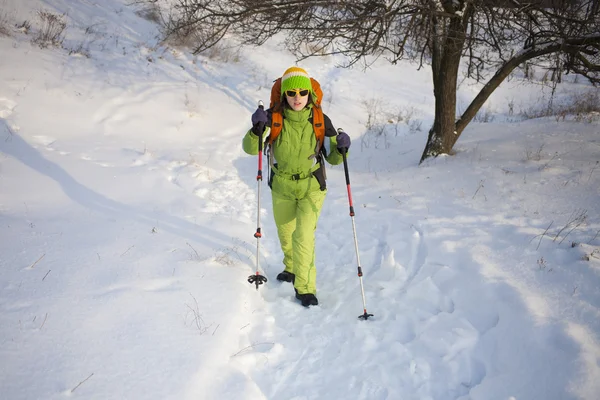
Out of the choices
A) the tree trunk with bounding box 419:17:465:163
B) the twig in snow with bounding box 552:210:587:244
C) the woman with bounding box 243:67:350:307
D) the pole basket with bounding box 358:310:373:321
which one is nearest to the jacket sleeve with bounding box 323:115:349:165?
the woman with bounding box 243:67:350:307

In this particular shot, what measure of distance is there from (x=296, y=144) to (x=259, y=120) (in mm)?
444

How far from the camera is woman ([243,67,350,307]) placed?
358 centimetres

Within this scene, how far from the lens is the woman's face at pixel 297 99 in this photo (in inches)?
139

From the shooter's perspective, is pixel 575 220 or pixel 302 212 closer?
pixel 302 212

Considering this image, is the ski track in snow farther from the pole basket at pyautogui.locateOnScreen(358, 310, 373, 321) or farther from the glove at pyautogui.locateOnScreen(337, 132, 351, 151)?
the glove at pyautogui.locateOnScreen(337, 132, 351, 151)

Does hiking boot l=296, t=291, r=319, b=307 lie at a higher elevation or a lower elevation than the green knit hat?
lower

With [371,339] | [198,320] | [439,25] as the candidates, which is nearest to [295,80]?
[198,320]

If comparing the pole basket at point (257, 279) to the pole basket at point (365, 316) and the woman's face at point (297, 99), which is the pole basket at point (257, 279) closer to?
the pole basket at point (365, 316)

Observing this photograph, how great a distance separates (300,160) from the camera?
372cm

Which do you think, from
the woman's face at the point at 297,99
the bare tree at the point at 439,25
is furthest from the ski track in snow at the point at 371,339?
the bare tree at the point at 439,25

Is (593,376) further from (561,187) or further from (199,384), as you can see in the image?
(561,187)

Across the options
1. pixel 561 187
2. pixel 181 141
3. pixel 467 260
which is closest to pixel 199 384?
pixel 467 260

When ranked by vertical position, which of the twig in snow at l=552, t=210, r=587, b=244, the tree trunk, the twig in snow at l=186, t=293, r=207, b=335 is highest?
the tree trunk

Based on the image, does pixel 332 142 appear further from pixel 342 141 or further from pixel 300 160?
pixel 300 160
